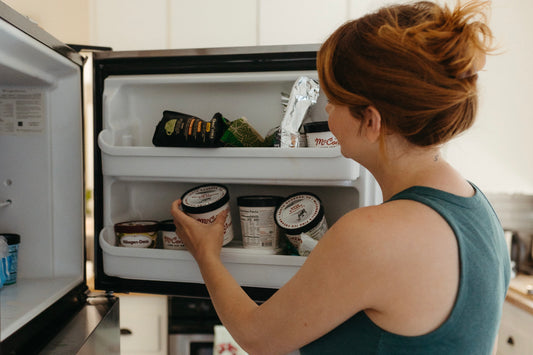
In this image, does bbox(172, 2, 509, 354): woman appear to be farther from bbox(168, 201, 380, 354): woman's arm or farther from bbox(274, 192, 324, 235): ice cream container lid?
bbox(274, 192, 324, 235): ice cream container lid

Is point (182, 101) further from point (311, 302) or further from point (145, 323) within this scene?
point (145, 323)

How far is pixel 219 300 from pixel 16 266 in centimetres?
54

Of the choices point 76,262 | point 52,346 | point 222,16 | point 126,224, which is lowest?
point 52,346

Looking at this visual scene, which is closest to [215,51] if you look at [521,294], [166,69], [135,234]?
[166,69]

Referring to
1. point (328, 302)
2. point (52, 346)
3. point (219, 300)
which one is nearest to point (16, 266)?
point (52, 346)

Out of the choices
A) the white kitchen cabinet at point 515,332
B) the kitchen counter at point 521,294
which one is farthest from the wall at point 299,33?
the white kitchen cabinet at point 515,332

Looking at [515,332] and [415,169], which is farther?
[515,332]

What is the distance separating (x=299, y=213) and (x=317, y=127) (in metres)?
0.20

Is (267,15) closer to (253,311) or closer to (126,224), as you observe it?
(126,224)

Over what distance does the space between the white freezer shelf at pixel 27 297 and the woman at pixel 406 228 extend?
0.45m

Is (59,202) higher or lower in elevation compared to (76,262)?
higher

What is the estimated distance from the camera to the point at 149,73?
1013mm

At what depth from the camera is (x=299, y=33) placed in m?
1.79

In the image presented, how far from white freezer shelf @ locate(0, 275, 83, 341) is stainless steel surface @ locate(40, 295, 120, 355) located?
7 centimetres
